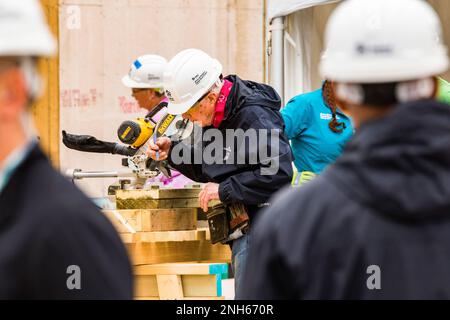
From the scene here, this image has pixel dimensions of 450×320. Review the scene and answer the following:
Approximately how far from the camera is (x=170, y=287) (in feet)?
22.8

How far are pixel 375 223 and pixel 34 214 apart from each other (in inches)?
28.9

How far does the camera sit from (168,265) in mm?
7000

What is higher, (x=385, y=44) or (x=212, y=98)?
(x=385, y=44)

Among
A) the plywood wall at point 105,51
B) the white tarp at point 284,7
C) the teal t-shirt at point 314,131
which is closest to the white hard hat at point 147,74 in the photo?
the white tarp at point 284,7

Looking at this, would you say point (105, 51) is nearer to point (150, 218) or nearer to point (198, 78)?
point (150, 218)

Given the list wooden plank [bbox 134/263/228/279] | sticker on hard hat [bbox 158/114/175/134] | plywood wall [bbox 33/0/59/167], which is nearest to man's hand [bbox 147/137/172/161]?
sticker on hard hat [bbox 158/114/175/134]

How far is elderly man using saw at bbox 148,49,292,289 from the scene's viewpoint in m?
6.42

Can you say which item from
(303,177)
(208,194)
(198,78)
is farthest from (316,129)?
(208,194)

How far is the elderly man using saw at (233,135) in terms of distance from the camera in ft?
21.1

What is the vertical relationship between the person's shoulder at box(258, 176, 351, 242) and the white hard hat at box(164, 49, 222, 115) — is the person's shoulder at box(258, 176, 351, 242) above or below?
below

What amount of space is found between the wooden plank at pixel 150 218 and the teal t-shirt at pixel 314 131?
0.98 metres

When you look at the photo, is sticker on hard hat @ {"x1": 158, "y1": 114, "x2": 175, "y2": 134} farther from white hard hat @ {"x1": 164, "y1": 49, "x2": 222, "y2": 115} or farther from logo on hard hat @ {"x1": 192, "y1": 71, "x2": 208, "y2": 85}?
logo on hard hat @ {"x1": 192, "y1": 71, "x2": 208, "y2": 85}

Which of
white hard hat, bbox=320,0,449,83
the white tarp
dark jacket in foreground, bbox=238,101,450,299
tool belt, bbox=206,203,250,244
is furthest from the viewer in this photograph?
the white tarp

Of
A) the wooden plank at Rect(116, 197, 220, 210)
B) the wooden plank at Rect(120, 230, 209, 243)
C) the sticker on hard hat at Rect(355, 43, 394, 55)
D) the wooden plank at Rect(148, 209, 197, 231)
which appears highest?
the sticker on hard hat at Rect(355, 43, 394, 55)
